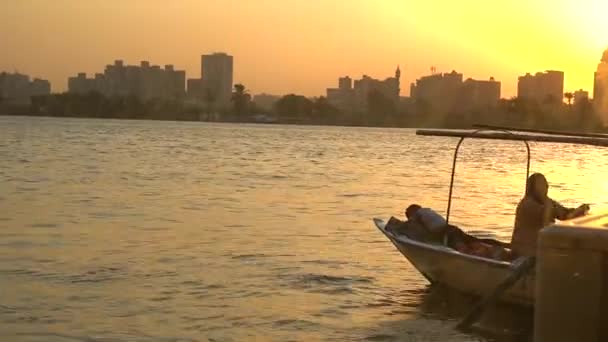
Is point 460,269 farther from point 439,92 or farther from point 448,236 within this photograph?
point 439,92

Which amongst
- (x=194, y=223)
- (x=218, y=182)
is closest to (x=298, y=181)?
(x=218, y=182)

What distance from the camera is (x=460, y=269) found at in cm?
1161

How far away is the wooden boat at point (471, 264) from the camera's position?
9555mm

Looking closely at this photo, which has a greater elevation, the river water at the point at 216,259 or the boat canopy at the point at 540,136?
the boat canopy at the point at 540,136

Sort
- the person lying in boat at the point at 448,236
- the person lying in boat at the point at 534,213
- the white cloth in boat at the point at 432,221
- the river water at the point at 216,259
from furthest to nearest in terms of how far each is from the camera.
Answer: the white cloth in boat at the point at 432,221
the person lying in boat at the point at 448,236
the river water at the point at 216,259
the person lying in boat at the point at 534,213

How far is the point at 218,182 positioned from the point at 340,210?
12.1 meters

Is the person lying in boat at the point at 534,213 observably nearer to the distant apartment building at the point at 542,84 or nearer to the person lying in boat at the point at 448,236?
the person lying in boat at the point at 448,236

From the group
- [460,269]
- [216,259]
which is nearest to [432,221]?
[460,269]

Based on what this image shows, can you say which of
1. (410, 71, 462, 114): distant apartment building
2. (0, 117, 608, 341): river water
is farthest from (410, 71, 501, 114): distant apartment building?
(0, 117, 608, 341): river water

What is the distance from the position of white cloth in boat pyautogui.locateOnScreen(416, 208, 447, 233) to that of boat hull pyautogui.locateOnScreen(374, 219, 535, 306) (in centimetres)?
35

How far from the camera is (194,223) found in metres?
22.5

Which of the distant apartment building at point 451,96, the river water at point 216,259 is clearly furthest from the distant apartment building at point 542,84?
the river water at point 216,259

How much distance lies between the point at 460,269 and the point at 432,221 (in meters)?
1.23

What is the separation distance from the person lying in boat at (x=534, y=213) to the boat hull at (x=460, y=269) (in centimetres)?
39
